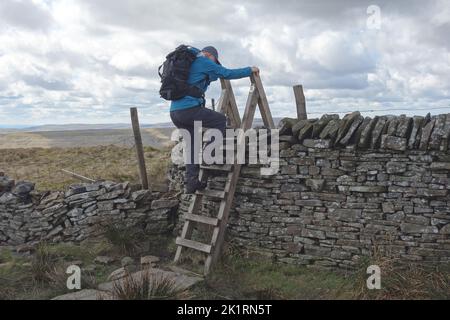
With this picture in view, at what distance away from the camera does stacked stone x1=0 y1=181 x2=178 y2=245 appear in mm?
8344

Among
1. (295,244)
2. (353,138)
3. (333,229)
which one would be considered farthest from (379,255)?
(353,138)

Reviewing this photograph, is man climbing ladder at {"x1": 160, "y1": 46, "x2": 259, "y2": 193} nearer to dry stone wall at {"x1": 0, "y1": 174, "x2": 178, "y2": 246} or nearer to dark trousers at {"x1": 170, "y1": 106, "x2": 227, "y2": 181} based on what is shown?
dark trousers at {"x1": 170, "y1": 106, "x2": 227, "y2": 181}

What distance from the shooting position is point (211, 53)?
6703 millimetres

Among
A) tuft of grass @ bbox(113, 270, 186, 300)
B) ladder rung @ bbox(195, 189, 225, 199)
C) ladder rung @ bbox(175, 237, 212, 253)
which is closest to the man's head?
ladder rung @ bbox(195, 189, 225, 199)

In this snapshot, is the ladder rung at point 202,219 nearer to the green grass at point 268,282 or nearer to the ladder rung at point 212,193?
the ladder rung at point 212,193

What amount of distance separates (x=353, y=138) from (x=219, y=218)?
2252 millimetres

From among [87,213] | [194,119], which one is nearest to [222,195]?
[194,119]

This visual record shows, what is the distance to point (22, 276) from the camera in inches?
266

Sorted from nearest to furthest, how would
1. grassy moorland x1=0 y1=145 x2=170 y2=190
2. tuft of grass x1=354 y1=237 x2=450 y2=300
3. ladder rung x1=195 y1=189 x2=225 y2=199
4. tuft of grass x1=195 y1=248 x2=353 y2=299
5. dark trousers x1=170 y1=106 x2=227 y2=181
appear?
1. tuft of grass x1=354 y1=237 x2=450 y2=300
2. tuft of grass x1=195 y1=248 x2=353 y2=299
3. dark trousers x1=170 y1=106 x2=227 y2=181
4. ladder rung x1=195 y1=189 x2=225 y2=199
5. grassy moorland x1=0 y1=145 x2=170 y2=190

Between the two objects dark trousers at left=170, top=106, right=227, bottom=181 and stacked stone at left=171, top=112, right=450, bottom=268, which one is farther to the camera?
dark trousers at left=170, top=106, right=227, bottom=181

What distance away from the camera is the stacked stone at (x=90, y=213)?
834 cm

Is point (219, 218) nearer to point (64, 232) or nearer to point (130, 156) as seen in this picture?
A: point (64, 232)

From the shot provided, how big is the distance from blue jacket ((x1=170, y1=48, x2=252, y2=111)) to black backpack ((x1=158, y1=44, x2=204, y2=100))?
0.07m

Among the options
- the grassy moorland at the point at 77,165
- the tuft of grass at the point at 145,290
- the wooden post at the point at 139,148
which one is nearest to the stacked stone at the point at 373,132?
the tuft of grass at the point at 145,290
